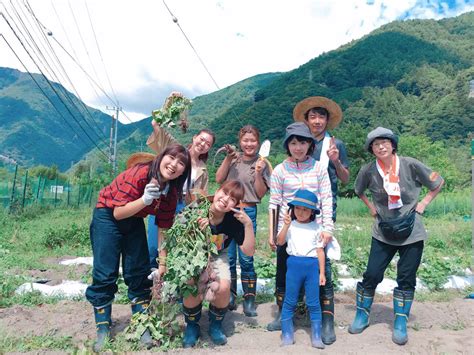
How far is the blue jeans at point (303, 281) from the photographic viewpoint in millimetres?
3074

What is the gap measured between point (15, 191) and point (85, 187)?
18.9ft

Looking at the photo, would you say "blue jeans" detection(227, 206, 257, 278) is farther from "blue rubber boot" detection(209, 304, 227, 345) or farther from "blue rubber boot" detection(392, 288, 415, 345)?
"blue rubber boot" detection(392, 288, 415, 345)

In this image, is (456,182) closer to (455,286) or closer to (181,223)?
(455,286)

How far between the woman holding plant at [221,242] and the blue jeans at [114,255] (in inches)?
20.1

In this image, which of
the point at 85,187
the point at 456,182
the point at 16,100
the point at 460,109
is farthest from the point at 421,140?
the point at 16,100

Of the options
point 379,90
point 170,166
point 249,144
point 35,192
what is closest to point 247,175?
point 249,144

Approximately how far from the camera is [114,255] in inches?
121

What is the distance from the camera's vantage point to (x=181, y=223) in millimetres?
3068

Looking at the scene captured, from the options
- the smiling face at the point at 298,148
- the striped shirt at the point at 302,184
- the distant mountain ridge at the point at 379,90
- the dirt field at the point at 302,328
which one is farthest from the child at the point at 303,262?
the distant mountain ridge at the point at 379,90

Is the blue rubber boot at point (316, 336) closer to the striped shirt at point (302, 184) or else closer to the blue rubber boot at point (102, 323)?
the striped shirt at point (302, 184)

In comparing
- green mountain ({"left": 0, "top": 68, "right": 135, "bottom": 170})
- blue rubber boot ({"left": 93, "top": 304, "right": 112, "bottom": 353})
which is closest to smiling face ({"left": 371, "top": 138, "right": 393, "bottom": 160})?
blue rubber boot ({"left": 93, "top": 304, "right": 112, "bottom": 353})

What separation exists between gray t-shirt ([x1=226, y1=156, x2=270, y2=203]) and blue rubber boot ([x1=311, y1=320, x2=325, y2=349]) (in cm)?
129

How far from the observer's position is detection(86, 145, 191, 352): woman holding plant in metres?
2.93

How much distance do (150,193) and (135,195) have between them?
288 millimetres
